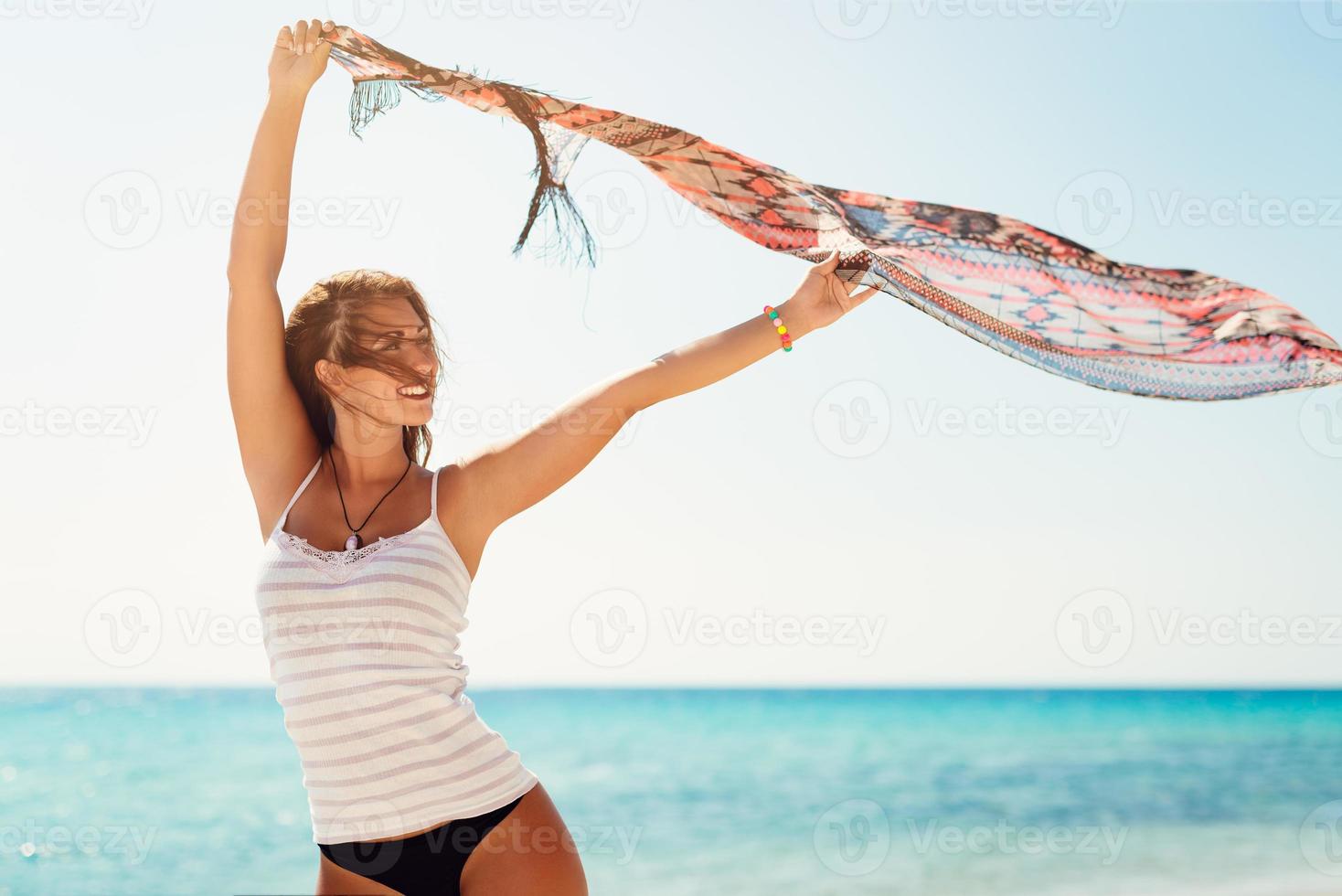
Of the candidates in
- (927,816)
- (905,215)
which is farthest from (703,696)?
(905,215)

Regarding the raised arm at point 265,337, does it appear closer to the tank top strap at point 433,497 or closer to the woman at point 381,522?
the woman at point 381,522

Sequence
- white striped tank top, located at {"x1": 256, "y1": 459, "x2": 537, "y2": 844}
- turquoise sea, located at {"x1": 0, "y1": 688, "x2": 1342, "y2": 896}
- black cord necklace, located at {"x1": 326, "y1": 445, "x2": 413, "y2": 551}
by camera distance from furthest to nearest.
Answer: turquoise sea, located at {"x1": 0, "y1": 688, "x2": 1342, "y2": 896} < black cord necklace, located at {"x1": 326, "y1": 445, "x2": 413, "y2": 551} < white striped tank top, located at {"x1": 256, "y1": 459, "x2": 537, "y2": 844}

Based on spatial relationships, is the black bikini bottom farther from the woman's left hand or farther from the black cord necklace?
the woman's left hand

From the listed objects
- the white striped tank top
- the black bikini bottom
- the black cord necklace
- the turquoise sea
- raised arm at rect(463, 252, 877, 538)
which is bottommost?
the turquoise sea

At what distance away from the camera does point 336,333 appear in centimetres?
220

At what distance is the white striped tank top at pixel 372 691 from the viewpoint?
1.92m

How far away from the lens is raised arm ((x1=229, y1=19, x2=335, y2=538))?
A: 7.16ft

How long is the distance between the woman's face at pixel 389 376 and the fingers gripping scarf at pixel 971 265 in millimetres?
405

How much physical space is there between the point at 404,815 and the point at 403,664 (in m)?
0.27

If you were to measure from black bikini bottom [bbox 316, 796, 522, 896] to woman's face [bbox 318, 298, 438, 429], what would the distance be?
31.1 inches

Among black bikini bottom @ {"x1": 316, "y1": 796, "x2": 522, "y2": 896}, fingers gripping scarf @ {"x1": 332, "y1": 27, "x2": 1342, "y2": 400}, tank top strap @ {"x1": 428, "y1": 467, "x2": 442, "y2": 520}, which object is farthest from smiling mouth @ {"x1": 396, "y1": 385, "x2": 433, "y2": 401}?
black bikini bottom @ {"x1": 316, "y1": 796, "x2": 522, "y2": 896}

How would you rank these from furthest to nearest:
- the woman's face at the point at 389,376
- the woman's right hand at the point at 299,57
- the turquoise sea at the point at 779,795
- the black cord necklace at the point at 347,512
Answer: the turquoise sea at the point at 779,795, the woman's right hand at the point at 299,57, the woman's face at the point at 389,376, the black cord necklace at the point at 347,512

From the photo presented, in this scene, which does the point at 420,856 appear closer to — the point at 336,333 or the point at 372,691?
the point at 372,691

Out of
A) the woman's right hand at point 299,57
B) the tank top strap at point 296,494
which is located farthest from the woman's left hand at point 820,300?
the woman's right hand at point 299,57
